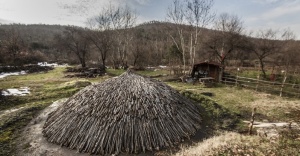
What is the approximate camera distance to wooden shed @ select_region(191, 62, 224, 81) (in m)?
26.8

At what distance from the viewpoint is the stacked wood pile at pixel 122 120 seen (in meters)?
8.88

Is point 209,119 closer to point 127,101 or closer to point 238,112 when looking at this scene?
point 238,112

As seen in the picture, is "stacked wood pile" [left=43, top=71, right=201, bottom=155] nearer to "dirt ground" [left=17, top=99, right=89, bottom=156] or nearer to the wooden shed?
"dirt ground" [left=17, top=99, right=89, bottom=156]

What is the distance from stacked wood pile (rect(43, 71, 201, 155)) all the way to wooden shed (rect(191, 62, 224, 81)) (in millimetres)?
16692

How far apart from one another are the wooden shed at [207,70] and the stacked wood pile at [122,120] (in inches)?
657

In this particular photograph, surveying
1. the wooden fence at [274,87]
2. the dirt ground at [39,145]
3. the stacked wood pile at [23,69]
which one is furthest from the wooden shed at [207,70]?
the stacked wood pile at [23,69]

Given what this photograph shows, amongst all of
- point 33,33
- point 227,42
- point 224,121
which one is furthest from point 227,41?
point 33,33

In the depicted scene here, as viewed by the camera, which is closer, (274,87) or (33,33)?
(274,87)

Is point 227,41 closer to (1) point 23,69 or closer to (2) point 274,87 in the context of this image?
(2) point 274,87

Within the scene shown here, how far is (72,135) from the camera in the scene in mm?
9398

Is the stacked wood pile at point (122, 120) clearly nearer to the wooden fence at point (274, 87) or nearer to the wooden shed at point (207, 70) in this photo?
the wooden fence at point (274, 87)

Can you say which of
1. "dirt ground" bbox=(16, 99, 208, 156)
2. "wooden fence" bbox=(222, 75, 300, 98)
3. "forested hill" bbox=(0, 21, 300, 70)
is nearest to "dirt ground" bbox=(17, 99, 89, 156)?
"dirt ground" bbox=(16, 99, 208, 156)

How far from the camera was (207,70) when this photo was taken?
1086 inches

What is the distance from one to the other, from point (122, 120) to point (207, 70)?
812 inches
